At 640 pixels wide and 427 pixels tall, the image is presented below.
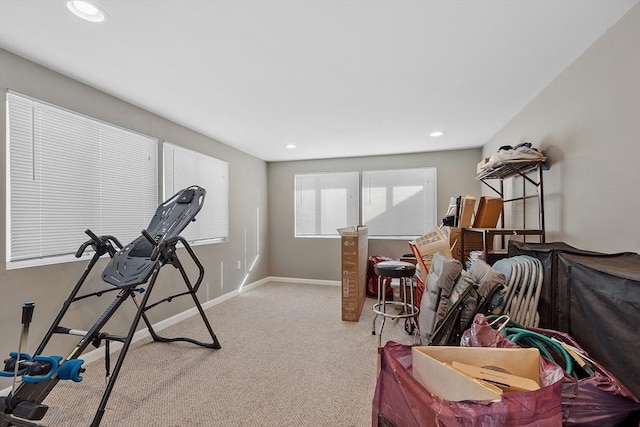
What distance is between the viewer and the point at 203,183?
12.1 ft

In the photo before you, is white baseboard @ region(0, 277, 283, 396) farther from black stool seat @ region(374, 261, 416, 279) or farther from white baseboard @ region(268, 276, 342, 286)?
black stool seat @ region(374, 261, 416, 279)

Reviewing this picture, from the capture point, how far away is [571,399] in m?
0.95

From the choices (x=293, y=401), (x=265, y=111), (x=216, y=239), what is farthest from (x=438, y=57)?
(x=216, y=239)

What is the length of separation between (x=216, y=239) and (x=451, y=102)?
131 inches

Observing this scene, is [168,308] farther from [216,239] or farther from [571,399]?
[571,399]

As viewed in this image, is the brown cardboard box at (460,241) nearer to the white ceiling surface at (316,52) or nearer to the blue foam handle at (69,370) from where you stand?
the white ceiling surface at (316,52)

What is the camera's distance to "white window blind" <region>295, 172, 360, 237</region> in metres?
4.96

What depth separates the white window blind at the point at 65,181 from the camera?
191 cm

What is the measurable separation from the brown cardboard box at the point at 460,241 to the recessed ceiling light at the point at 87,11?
326cm

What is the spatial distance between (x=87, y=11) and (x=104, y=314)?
172cm

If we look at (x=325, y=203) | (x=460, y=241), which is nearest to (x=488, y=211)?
(x=460, y=241)

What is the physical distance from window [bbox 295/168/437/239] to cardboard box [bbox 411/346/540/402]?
3605 millimetres

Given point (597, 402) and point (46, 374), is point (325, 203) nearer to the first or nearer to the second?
point (46, 374)

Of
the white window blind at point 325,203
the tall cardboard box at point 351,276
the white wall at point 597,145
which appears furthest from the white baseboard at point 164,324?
the white wall at point 597,145
